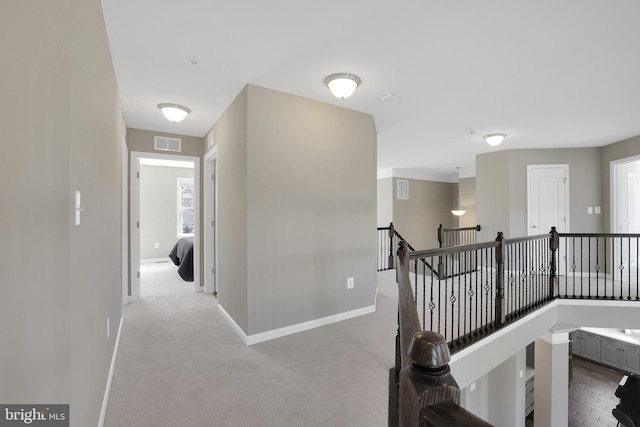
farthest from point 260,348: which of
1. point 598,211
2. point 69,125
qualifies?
point 598,211

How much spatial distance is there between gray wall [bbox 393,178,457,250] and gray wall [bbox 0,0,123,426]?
7.91 meters

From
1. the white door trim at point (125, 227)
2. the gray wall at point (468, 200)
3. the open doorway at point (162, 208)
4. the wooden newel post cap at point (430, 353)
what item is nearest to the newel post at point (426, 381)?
the wooden newel post cap at point (430, 353)

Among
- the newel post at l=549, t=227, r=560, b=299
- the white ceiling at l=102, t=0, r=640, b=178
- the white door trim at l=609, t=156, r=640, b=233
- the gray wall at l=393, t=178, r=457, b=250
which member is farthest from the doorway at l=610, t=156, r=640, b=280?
the gray wall at l=393, t=178, r=457, b=250

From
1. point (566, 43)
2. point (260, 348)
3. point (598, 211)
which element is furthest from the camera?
point (598, 211)

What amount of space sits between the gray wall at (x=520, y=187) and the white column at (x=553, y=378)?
2.04m

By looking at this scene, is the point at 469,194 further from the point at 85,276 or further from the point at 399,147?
the point at 85,276

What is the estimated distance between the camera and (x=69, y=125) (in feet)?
4.01

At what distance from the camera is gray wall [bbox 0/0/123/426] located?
81 cm

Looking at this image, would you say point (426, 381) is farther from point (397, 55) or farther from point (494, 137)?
point (494, 137)

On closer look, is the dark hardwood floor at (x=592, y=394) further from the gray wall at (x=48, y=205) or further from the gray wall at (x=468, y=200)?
the gray wall at (x=48, y=205)

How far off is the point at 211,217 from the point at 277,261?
219 cm

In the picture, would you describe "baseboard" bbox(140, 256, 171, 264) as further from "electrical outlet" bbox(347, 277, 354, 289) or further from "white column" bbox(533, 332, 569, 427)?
"white column" bbox(533, 332, 569, 427)

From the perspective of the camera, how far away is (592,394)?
6.73 metres

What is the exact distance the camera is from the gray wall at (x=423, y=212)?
349 inches
